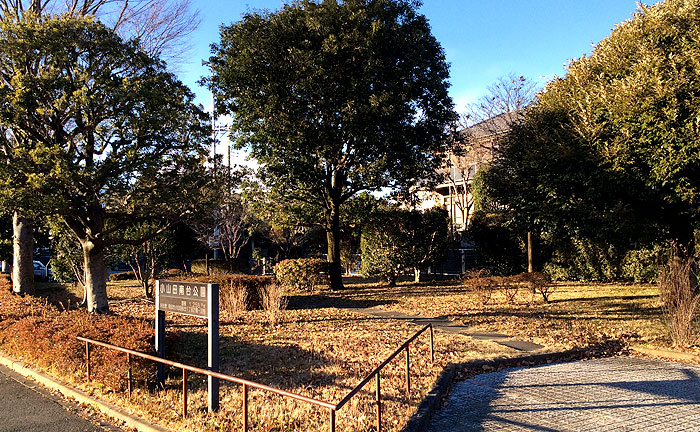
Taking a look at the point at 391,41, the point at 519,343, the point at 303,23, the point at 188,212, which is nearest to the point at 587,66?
the point at 391,41

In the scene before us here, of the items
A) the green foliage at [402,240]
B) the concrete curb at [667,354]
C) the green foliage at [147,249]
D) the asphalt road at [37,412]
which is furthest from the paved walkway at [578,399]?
the green foliage at [147,249]

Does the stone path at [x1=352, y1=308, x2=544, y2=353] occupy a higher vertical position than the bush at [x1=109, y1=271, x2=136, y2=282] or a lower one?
lower

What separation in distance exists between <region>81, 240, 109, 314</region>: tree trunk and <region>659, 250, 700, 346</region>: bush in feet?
37.5

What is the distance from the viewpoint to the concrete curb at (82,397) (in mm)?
5328

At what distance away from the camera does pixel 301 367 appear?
25.0ft

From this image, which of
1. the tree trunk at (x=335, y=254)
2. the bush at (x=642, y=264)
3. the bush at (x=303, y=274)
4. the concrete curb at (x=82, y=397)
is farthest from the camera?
the tree trunk at (x=335, y=254)

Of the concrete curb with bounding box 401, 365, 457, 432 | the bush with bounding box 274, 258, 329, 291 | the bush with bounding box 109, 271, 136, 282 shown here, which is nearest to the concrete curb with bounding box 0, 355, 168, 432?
the concrete curb with bounding box 401, 365, 457, 432

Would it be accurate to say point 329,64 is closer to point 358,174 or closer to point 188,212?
point 358,174

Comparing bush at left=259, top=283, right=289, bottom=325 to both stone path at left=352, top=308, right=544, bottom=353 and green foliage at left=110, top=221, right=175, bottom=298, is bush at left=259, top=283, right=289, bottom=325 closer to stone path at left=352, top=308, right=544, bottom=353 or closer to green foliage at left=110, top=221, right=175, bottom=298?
stone path at left=352, top=308, right=544, bottom=353

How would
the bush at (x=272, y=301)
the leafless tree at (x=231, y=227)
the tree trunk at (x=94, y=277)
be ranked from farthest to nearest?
the leafless tree at (x=231, y=227), the bush at (x=272, y=301), the tree trunk at (x=94, y=277)

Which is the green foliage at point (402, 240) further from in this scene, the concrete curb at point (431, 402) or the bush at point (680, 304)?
the concrete curb at point (431, 402)

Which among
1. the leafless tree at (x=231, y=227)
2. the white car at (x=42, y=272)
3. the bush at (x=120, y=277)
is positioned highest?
the leafless tree at (x=231, y=227)

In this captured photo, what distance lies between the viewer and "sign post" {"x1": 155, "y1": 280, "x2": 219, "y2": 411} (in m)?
5.58

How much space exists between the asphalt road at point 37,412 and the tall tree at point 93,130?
3.95 meters
